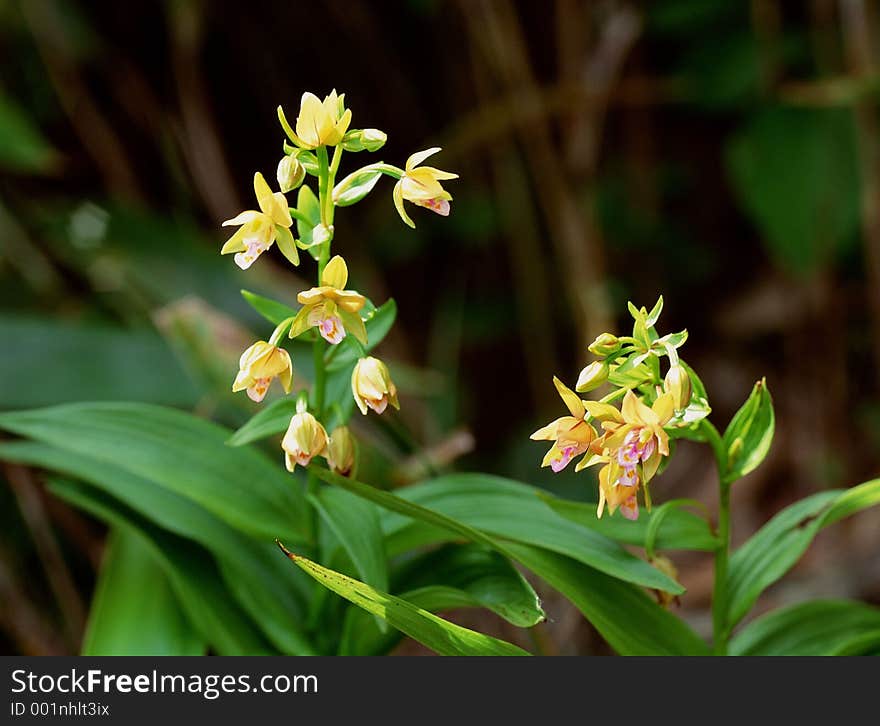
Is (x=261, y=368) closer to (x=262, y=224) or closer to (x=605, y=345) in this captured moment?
(x=262, y=224)

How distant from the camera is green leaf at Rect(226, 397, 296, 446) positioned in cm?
71

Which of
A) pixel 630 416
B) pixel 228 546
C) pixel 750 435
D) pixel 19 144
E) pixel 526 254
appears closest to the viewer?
pixel 630 416

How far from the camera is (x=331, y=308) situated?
2.06 ft

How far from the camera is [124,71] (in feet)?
7.06

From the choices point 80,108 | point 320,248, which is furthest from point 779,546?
point 80,108

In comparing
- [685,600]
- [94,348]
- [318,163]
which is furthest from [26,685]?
[685,600]

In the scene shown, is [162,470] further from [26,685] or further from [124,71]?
[124,71]

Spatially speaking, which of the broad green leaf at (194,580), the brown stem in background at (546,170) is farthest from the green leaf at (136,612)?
the brown stem in background at (546,170)

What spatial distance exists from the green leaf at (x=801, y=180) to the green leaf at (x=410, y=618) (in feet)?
4.81

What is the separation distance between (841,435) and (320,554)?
1.68 metres

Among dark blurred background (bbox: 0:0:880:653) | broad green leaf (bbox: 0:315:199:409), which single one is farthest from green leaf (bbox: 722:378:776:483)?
broad green leaf (bbox: 0:315:199:409)

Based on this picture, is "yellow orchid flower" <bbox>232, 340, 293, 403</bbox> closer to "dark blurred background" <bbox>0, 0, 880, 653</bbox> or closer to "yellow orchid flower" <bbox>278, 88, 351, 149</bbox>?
"yellow orchid flower" <bbox>278, 88, 351, 149</bbox>

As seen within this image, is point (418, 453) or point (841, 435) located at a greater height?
point (841, 435)

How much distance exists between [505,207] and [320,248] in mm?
1717
